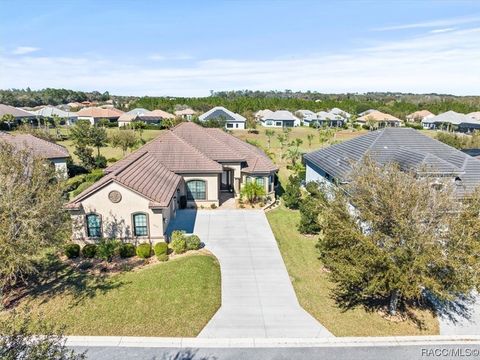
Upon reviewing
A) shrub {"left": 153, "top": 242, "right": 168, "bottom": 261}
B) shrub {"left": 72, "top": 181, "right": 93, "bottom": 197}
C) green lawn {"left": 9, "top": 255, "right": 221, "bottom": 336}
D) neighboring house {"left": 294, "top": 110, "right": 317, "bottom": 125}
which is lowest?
green lawn {"left": 9, "top": 255, "right": 221, "bottom": 336}

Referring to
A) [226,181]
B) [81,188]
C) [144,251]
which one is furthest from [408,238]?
[81,188]

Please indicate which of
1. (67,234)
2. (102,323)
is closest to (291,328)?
(102,323)

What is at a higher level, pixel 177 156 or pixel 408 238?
pixel 408 238

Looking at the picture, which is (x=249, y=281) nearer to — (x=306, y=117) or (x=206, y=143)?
(x=206, y=143)

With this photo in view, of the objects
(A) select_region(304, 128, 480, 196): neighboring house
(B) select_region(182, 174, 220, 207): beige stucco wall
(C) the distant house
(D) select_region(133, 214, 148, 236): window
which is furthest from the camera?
(C) the distant house

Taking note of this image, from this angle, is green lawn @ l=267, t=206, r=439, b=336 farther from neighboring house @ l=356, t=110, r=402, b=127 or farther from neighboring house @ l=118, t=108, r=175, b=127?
neighboring house @ l=356, t=110, r=402, b=127

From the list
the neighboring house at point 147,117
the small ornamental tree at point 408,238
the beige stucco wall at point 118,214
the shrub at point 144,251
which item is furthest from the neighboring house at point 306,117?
the small ornamental tree at point 408,238

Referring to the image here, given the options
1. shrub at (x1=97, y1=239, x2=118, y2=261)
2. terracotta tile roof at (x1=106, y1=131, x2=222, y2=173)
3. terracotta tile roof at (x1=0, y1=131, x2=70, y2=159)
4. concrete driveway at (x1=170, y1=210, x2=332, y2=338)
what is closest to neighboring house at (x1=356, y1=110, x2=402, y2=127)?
→ terracotta tile roof at (x1=106, y1=131, x2=222, y2=173)
